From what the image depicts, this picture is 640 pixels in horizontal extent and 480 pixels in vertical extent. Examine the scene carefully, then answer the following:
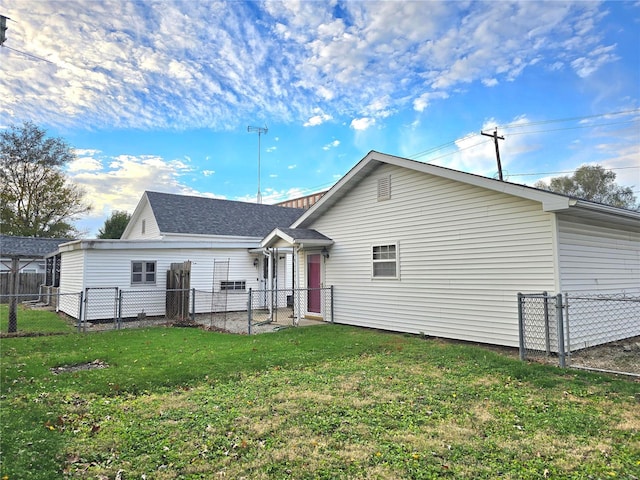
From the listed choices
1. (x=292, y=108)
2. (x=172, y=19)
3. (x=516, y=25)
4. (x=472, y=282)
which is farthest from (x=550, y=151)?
(x=172, y=19)

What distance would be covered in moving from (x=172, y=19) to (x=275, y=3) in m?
2.68

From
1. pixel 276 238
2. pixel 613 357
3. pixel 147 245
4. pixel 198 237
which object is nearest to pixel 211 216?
pixel 198 237

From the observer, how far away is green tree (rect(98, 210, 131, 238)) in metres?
34.2

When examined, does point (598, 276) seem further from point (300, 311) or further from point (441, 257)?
point (300, 311)

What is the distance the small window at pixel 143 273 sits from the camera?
544 inches

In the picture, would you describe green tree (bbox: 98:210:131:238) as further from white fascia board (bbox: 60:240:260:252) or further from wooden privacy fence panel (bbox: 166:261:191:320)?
wooden privacy fence panel (bbox: 166:261:191:320)

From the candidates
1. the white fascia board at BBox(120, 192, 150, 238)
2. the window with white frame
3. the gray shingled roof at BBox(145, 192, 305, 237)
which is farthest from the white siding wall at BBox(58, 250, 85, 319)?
the window with white frame

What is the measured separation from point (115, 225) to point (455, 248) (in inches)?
1329

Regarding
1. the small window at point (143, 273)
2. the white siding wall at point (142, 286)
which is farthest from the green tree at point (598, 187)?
the small window at point (143, 273)

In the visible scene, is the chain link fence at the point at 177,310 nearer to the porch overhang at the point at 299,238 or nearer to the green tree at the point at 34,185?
the porch overhang at the point at 299,238

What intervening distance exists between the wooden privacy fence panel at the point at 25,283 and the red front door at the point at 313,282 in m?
16.7

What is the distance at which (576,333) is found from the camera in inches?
291

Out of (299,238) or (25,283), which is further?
(25,283)

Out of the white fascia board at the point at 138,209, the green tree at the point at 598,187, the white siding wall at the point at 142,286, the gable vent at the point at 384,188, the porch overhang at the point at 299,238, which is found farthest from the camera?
the green tree at the point at 598,187
